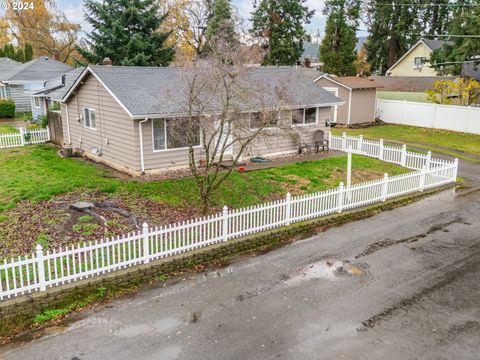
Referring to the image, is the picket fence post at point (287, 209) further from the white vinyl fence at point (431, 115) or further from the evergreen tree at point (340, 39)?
the evergreen tree at point (340, 39)

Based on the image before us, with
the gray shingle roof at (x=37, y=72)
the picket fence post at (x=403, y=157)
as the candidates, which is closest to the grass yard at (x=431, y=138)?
the picket fence post at (x=403, y=157)

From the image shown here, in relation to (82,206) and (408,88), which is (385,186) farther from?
(408,88)

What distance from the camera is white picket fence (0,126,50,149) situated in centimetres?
2230

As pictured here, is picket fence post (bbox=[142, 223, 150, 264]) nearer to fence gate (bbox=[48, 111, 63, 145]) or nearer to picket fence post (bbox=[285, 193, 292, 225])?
picket fence post (bbox=[285, 193, 292, 225])

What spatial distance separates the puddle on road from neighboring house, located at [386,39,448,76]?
147ft

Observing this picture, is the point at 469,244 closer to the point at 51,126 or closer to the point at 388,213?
the point at 388,213

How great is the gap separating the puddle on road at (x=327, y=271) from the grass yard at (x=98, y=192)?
433 centimetres

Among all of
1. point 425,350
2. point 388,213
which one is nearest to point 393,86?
point 388,213

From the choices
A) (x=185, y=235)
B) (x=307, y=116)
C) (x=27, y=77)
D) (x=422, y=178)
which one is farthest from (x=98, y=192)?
(x=27, y=77)

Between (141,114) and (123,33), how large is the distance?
22.0 metres

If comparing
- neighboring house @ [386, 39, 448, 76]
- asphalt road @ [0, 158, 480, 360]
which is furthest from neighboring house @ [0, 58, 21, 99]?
neighboring house @ [386, 39, 448, 76]

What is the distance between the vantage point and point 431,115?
32062 millimetres

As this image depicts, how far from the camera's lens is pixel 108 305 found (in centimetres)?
860

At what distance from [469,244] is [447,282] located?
2.89m
